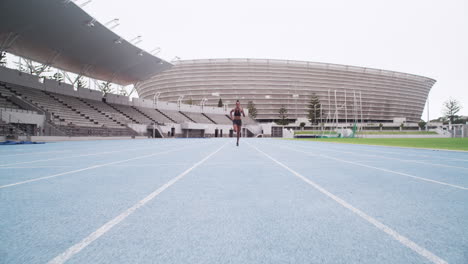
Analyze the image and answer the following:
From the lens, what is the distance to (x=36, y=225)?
215 cm

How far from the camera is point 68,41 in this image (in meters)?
27.2

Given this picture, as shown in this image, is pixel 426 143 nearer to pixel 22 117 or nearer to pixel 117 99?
pixel 22 117

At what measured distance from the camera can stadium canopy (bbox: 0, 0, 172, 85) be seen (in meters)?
21.1

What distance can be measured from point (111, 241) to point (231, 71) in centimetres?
9410

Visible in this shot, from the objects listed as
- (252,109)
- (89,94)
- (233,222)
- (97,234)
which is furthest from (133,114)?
(252,109)

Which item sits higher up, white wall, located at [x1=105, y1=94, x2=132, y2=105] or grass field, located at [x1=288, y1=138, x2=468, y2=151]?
white wall, located at [x1=105, y1=94, x2=132, y2=105]

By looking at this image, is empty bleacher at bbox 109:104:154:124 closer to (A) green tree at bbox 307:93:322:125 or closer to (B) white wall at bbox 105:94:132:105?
(B) white wall at bbox 105:94:132:105

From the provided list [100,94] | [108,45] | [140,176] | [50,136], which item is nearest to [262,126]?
[100,94]

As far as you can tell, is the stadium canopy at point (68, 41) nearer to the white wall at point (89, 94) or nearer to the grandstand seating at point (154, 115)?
the white wall at point (89, 94)

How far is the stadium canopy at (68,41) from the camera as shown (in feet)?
69.1

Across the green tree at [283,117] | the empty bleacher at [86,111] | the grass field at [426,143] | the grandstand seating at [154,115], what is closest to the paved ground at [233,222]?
the grass field at [426,143]

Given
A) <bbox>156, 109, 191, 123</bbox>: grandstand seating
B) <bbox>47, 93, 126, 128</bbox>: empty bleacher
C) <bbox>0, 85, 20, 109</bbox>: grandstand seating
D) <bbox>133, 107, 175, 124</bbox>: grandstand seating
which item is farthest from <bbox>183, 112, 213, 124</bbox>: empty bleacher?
<bbox>0, 85, 20, 109</bbox>: grandstand seating

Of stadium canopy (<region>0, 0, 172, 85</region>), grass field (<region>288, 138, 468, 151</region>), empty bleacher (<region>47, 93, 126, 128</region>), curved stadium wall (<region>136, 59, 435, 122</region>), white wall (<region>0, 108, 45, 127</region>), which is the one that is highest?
curved stadium wall (<region>136, 59, 435, 122</region>)

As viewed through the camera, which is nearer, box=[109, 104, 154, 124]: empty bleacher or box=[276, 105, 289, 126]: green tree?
box=[109, 104, 154, 124]: empty bleacher
